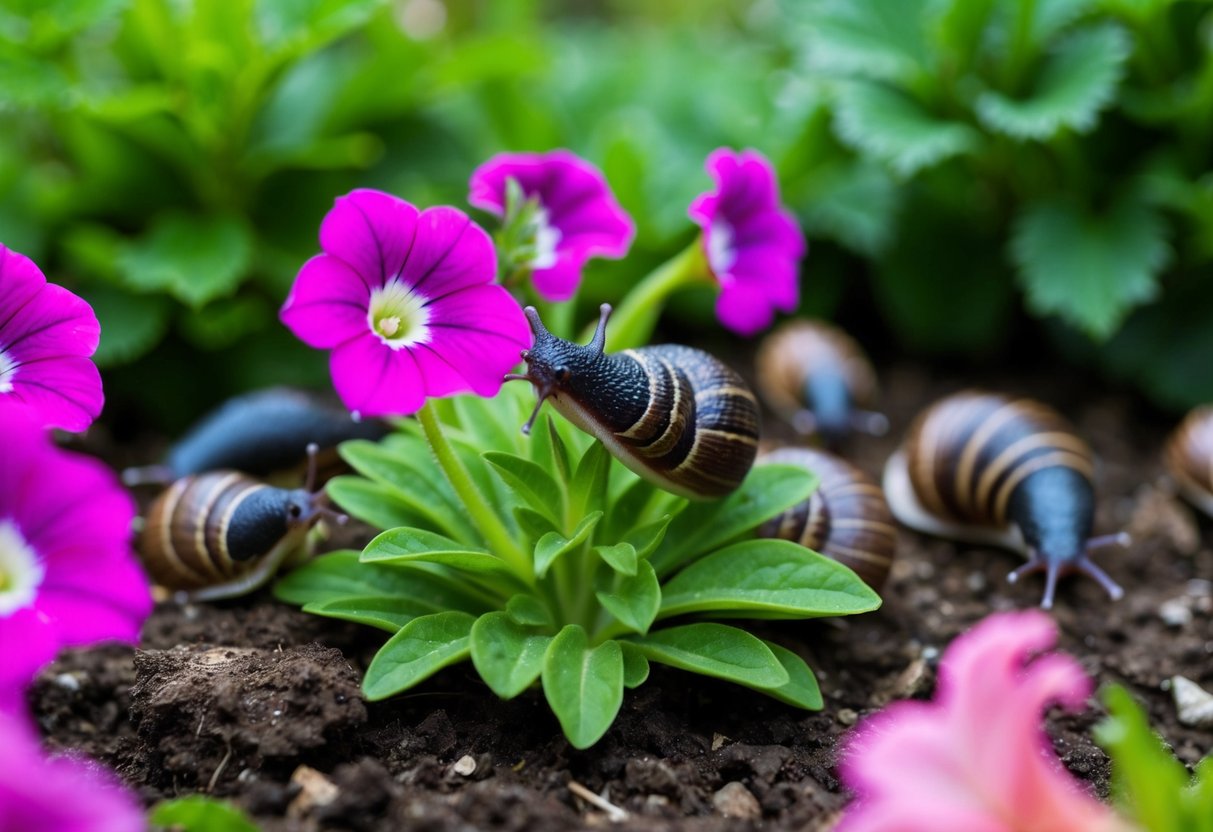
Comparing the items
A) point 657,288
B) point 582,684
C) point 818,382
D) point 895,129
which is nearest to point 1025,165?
point 895,129

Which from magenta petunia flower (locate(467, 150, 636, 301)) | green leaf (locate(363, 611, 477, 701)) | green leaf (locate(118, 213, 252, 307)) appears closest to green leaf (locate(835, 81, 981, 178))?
magenta petunia flower (locate(467, 150, 636, 301))

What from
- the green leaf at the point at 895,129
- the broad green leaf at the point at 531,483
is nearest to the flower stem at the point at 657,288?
the broad green leaf at the point at 531,483

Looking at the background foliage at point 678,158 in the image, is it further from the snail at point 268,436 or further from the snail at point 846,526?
the snail at point 846,526

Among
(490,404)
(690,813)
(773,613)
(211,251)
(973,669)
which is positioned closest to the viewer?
(973,669)

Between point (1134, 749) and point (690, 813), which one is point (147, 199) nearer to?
point (690, 813)

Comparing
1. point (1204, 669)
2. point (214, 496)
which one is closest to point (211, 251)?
point (214, 496)

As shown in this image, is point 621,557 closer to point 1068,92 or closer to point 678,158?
point 1068,92
